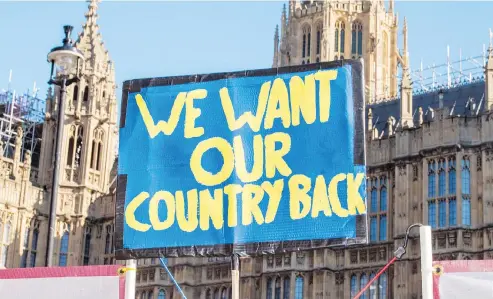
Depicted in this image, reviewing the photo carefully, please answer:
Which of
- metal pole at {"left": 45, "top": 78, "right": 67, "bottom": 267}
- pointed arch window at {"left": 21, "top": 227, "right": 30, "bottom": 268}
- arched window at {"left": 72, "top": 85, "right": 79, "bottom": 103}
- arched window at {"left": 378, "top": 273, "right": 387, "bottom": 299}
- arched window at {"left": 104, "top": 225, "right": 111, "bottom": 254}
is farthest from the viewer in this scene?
arched window at {"left": 72, "top": 85, "right": 79, "bottom": 103}

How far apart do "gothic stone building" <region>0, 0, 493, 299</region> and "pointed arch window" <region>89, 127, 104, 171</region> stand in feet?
0.18

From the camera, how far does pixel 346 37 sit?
74125 mm

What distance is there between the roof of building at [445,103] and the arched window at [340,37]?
103 feet

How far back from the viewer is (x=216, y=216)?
1027 centimetres

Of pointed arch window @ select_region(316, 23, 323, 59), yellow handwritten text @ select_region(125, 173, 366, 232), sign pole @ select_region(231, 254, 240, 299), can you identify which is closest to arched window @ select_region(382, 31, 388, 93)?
pointed arch window @ select_region(316, 23, 323, 59)

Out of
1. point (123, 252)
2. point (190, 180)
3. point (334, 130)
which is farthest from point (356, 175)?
point (123, 252)

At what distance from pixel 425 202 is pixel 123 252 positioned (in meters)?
25.1

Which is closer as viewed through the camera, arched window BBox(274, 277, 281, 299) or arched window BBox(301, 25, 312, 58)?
arched window BBox(274, 277, 281, 299)

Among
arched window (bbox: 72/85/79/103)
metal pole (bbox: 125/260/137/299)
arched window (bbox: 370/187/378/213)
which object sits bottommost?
metal pole (bbox: 125/260/137/299)

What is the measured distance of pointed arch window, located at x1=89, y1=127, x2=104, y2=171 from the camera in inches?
1762

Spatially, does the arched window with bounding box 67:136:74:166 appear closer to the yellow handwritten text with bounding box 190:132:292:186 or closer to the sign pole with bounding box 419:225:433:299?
the yellow handwritten text with bounding box 190:132:292:186

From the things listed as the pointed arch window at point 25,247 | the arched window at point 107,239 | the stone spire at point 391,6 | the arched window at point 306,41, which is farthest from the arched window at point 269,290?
the stone spire at point 391,6

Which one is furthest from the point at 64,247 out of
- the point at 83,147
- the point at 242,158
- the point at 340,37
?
the point at 340,37

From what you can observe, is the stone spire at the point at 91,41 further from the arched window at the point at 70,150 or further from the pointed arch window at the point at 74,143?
the arched window at the point at 70,150
